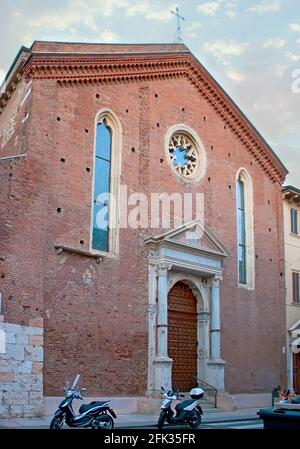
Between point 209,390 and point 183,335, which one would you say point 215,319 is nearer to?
point 183,335

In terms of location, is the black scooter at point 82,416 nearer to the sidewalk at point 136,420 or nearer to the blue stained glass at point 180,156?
the sidewalk at point 136,420

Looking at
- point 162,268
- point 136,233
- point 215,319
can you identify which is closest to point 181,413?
point 162,268

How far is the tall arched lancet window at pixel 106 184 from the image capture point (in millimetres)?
16281

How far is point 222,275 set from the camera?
19.4 meters

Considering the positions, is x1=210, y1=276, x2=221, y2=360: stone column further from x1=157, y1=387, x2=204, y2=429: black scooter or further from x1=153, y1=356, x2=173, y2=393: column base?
x1=157, y1=387, x2=204, y2=429: black scooter

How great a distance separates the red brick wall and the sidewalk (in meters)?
1.08

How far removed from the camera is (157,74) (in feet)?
63.1

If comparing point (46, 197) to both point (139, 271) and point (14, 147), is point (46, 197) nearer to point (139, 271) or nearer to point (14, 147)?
point (14, 147)

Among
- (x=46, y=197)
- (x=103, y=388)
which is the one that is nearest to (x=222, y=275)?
(x=103, y=388)

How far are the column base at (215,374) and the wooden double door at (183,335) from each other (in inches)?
19.8

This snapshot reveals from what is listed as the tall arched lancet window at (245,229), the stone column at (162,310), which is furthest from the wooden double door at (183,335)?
the tall arched lancet window at (245,229)

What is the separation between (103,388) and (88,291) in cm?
273
